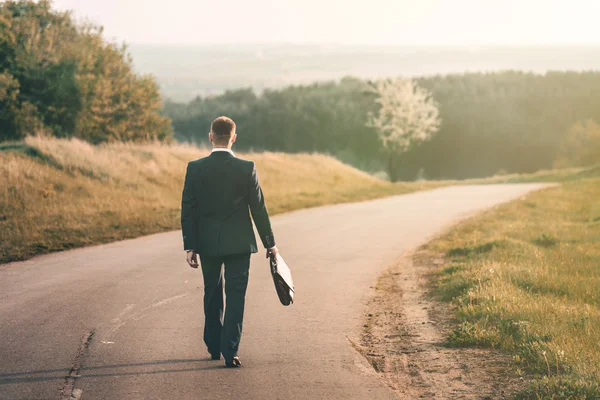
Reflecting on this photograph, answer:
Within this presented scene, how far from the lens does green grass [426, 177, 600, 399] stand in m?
6.55

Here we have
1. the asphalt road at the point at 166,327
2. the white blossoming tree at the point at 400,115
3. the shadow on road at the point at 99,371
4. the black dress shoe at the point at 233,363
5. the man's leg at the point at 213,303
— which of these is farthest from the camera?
the white blossoming tree at the point at 400,115

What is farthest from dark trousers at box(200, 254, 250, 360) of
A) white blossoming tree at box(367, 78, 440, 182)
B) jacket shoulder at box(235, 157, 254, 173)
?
white blossoming tree at box(367, 78, 440, 182)

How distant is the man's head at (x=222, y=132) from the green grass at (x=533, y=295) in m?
3.07

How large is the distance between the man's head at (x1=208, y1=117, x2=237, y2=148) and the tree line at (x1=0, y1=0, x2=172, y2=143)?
28.1 meters

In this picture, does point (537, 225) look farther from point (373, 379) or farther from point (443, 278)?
point (373, 379)

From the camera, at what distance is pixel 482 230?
58.7 ft

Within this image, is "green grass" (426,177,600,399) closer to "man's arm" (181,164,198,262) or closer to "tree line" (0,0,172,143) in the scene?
"man's arm" (181,164,198,262)

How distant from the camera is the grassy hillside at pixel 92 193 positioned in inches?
648

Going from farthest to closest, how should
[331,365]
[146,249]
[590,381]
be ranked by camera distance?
[146,249] → [331,365] → [590,381]

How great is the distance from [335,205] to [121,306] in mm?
17192

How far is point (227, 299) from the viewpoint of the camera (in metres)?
6.85

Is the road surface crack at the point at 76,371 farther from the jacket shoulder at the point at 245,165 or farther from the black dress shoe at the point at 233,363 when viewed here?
the jacket shoulder at the point at 245,165

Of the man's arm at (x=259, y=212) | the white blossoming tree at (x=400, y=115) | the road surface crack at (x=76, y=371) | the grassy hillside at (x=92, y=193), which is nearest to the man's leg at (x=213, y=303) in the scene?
the man's arm at (x=259, y=212)

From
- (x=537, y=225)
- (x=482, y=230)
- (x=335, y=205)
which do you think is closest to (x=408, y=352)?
(x=482, y=230)
